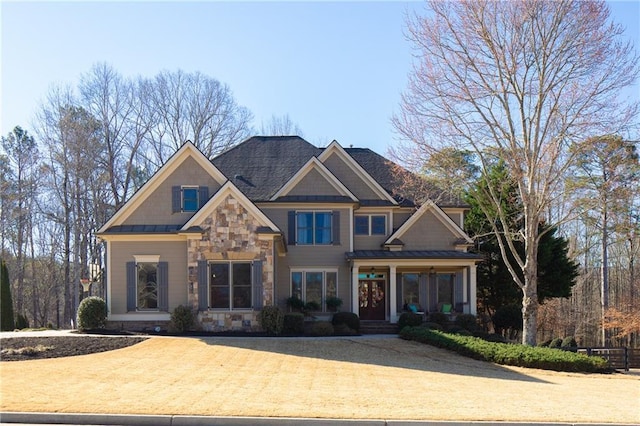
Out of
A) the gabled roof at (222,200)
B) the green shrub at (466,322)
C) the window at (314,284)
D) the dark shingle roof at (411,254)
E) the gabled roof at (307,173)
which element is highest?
the gabled roof at (307,173)

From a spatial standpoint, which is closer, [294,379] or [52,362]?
[294,379]

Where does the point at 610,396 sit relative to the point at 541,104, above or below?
below

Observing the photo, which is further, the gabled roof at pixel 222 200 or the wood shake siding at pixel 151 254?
the wood shake siding at pixel 151 254

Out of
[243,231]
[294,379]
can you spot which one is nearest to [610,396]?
[294,379]

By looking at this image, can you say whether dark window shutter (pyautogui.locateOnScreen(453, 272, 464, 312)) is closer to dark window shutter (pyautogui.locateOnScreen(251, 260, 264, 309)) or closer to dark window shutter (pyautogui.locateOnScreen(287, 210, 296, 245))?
dark window shutter (pyautogui.locateOnScreen(287, 210, 296, 245))

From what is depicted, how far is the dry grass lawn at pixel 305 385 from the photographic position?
10.4 meters

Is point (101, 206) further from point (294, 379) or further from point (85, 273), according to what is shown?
point (294, 379)

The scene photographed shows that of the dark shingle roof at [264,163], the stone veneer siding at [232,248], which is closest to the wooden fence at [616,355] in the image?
the stone veneer siding at [232,248]

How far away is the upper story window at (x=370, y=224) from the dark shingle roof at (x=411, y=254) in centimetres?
115

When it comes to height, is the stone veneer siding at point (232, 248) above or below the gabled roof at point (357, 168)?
below

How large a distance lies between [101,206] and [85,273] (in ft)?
15.5

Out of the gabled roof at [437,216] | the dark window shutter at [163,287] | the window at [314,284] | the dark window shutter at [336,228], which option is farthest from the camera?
the gabled roof at [437,216]

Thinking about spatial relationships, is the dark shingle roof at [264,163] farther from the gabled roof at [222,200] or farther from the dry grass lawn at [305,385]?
the dry grass lawn at [305,385]

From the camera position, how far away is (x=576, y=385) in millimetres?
15445
